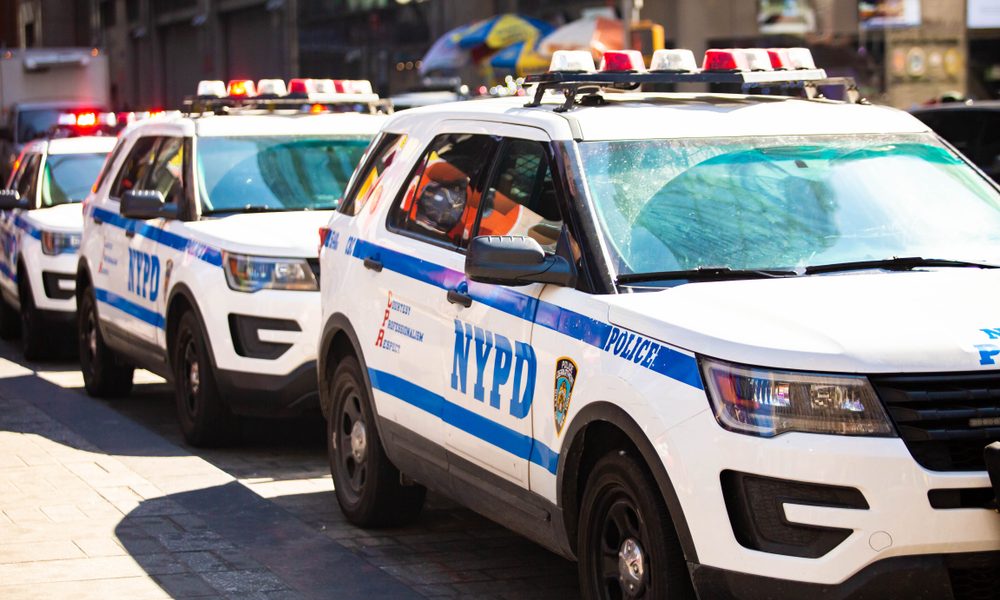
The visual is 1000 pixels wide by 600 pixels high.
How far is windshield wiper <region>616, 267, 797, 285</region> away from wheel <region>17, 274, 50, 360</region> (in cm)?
900

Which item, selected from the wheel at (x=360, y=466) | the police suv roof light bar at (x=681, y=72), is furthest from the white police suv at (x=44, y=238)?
the police suv roof light bar at (x=681, y=72)

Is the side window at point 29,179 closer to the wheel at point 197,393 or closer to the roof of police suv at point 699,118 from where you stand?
the wheel at point 197,393

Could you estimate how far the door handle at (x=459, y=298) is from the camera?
5.99 metres

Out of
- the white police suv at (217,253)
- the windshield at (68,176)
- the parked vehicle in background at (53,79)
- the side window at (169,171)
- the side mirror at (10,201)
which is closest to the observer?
the white police suv at (217,253)

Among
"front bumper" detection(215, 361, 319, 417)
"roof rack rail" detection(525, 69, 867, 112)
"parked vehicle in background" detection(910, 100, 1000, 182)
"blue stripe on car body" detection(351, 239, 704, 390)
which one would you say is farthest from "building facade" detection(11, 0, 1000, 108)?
"blue stripe on car body" detection(351, 239, 704, 390)

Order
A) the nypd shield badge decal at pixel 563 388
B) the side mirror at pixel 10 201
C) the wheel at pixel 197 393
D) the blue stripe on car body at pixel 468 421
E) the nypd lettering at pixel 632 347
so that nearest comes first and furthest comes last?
the nypd lettering at pixel 632 347, the nypd shield badge decal at pixel 563 388, the blue stripe on car body at pixel 468 421, the wheel at pixel 197 393, the side mirror at pixel 10 201

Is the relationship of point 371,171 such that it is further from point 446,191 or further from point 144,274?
point 144,274

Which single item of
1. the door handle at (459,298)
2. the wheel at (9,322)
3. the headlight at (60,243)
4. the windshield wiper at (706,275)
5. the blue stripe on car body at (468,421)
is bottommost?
the wheel at (9,322)

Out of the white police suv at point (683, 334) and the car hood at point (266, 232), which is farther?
the car hood at point (266, 232)

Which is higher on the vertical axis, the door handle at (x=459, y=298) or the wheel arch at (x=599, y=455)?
the door handle at (x=459, y=298)

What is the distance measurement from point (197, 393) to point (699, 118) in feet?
13.8

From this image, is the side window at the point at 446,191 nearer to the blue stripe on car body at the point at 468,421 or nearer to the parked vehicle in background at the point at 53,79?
the blue stripe on car body at the point at 468,421

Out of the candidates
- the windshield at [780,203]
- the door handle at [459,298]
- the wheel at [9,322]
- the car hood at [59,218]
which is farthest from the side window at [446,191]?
the wheel at [9,322]

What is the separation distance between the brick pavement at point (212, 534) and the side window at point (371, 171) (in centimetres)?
141
